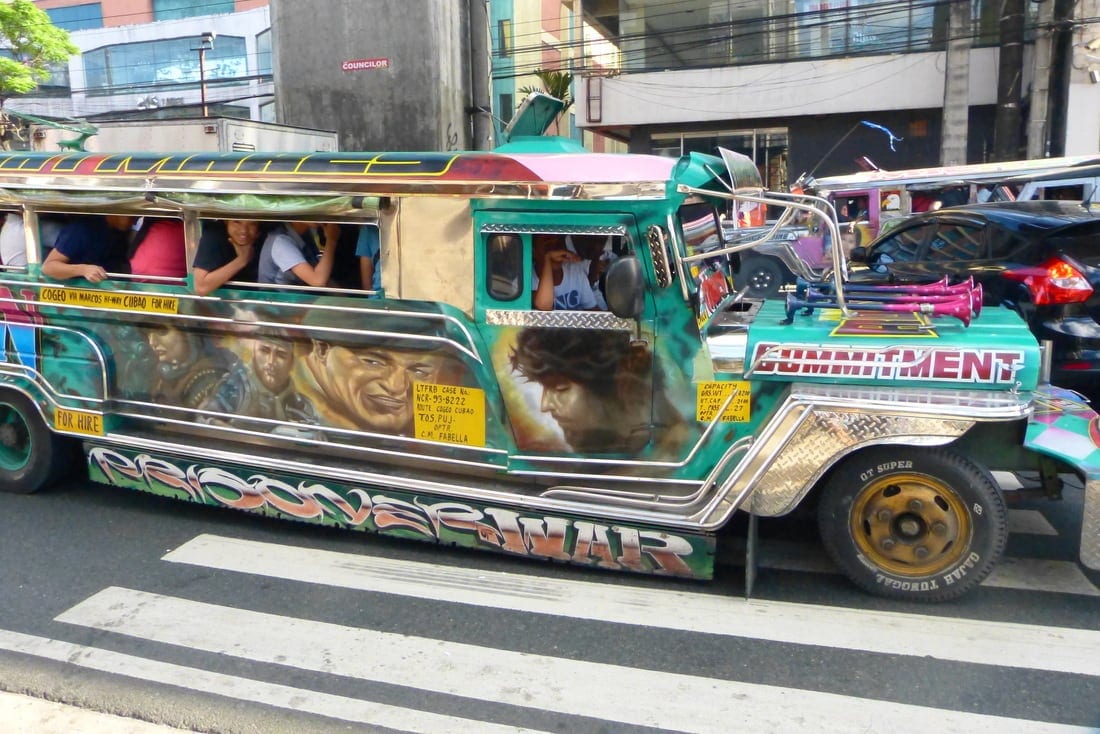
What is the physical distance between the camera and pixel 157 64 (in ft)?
155

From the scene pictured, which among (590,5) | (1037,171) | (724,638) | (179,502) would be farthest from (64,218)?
(590,5)

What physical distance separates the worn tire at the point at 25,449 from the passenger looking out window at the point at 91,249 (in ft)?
3.21

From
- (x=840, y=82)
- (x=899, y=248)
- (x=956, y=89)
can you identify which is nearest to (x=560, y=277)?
(x=899, y=248)

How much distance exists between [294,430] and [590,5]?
26.2m

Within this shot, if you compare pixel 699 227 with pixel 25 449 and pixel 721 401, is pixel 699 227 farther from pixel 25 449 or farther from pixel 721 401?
pixel 25 449

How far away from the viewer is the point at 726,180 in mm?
5363

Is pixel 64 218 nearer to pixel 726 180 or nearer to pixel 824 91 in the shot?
pixel 726 180

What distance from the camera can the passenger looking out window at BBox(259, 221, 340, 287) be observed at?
5.27 m

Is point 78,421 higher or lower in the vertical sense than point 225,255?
lower

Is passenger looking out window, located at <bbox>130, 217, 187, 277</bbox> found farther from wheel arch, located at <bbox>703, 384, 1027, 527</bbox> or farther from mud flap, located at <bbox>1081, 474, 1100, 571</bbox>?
mud flap, located at <bbox>1081, 474, 1100, 571</bbox>

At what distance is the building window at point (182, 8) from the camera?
163ft

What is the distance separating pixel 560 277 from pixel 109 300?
3.01 m

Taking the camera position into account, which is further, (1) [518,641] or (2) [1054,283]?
(2) [1054,283]

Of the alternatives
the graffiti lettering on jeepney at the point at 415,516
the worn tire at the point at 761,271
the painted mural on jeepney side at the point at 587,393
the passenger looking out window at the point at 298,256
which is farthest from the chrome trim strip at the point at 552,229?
the worn tire at the point at 761,271
